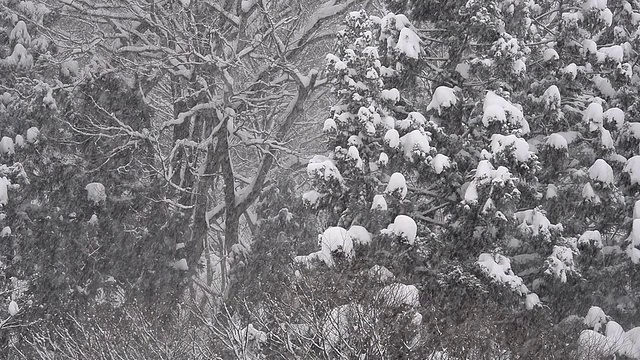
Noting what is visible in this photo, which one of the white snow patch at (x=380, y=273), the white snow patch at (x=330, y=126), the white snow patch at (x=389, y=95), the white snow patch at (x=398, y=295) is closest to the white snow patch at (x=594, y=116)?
the white snow patch at (x=389, y=95)

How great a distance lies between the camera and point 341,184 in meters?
11.6

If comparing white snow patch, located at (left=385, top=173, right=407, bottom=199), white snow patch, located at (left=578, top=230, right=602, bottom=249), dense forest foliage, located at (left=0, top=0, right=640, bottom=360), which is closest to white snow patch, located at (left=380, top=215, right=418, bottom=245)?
dense forest foliage, located at (left=0, top=0, right=640, bottom=360)

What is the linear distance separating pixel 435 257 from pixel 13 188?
28.2 feet

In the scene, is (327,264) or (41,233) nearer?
(327,264)

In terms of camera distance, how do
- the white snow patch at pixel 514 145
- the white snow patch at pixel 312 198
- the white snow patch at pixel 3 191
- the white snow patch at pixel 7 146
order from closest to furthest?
the white snow patch at pixel 514 145 < the white snow patch at pixel 312 198 < the white snow patch at pixel 3 191 < the white snow patch at pixel 7 146

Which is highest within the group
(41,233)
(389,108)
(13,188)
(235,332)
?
(389,108)

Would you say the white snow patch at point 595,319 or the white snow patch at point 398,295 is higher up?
the white snow patch at point 398,295

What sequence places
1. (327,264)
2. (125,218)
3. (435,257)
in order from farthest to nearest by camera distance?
(125,218)
(435,257)
(327,264)

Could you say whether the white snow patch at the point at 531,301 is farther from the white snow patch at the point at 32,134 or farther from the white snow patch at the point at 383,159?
the white snow patch at the point at 32,134

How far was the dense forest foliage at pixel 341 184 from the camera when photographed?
9.69 meters

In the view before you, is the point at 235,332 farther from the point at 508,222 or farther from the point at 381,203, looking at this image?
the point at 508,222

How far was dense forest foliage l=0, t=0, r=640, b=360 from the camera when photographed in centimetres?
969

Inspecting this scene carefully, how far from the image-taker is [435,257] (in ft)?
39.7

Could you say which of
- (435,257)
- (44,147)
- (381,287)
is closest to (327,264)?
(381,287)
